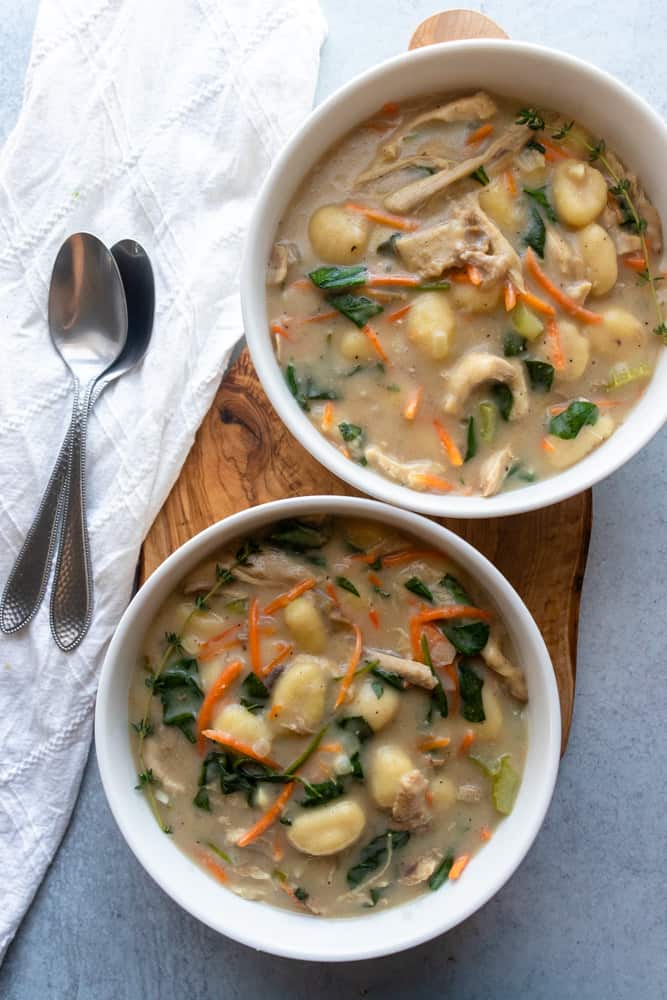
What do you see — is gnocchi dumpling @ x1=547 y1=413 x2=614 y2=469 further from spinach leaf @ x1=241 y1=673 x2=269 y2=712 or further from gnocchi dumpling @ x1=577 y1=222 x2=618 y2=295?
spinach leaf @ x1=241 y1=673 x2=269 y2=712

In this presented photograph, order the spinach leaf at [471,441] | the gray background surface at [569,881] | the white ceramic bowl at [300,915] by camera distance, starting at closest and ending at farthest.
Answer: the white ceramic bowl at [300,915] → the spinach leaf at [471,441] → the gray background surface at [569,881]

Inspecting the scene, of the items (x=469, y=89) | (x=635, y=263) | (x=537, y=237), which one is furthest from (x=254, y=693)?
(x=469, y=89)

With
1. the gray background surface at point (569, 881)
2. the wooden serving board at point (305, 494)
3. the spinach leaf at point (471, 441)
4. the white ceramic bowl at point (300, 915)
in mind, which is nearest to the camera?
the white ceramic bowl at point (300, 915)

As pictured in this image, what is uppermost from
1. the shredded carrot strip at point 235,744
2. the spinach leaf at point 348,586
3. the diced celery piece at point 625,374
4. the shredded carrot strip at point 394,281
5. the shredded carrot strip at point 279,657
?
the shredded carrot strip at point 394,281

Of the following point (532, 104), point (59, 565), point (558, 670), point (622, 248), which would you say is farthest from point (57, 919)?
point (532, 104)

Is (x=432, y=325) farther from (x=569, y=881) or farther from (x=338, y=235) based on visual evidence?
(x=569, y=881)

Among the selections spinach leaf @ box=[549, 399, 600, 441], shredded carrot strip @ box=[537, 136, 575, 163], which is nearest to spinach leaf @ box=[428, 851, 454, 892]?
spinach leaf @ box=[549, 399, 600, 441]

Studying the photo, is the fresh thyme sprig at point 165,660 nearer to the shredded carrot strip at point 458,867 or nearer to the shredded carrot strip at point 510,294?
the shredded carrot strip at point 458,867

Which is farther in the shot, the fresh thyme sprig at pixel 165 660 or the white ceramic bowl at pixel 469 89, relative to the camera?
the fresh thyme sprig at pixel 165 660

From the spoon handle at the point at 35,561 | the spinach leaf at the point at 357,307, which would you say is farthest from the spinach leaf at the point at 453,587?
the spoon handle at the point at 35,561
